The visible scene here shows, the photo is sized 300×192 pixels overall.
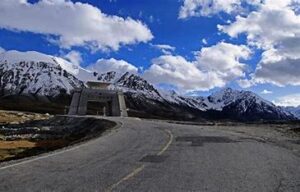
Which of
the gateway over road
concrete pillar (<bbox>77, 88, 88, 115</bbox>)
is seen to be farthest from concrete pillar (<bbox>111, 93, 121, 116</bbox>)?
concrete pillar (<bbox>77, 88, 88, 115</bbox>)

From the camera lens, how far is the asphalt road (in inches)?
473

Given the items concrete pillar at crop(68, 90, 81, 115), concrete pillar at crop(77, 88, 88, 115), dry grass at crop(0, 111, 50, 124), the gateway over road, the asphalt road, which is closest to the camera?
the asphalt road

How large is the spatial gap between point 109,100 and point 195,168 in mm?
75478

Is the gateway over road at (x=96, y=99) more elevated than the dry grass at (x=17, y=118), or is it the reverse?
the gateway over road at (x=96, y=99)

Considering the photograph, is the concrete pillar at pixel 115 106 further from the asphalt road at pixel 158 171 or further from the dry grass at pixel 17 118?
the asphalt road at pixel 158 171

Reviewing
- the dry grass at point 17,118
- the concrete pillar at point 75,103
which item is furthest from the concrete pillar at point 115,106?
the dry grass at point 17,118

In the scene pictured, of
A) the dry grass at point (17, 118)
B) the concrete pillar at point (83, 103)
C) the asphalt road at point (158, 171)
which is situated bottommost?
the asphalt road at point (158, 171)

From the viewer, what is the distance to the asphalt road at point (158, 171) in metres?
12.0

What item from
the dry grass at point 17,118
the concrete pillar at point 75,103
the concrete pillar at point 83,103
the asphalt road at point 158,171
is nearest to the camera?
the asphalt road at point 158,171

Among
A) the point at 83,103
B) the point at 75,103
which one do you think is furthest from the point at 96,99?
the point at 75,103

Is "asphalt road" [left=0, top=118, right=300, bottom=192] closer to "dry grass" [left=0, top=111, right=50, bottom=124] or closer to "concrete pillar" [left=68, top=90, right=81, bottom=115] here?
"dry grass" [left=0, top=111, right=50, bottom=124]

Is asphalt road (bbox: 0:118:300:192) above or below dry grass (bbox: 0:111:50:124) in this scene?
below

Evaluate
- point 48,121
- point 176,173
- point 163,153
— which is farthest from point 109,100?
point 176,173

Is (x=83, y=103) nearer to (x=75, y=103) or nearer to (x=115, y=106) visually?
(x=75, y=103)
